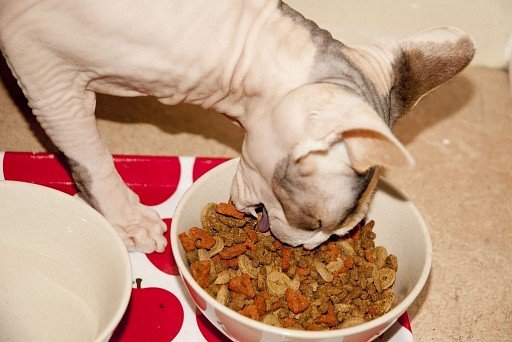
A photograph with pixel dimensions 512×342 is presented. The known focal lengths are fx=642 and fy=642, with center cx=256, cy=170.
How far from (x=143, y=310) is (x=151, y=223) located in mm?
166

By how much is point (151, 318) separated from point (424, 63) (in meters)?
0.58

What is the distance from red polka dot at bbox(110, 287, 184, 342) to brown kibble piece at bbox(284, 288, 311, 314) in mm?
203

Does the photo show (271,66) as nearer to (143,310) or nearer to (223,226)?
(223,226)

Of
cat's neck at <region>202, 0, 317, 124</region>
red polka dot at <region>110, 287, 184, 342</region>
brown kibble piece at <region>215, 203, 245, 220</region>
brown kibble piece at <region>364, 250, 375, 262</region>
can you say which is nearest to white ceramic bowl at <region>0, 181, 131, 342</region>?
red polka dot at <region>110, 287, 184, 342</region>

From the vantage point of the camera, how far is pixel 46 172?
48.7 inches

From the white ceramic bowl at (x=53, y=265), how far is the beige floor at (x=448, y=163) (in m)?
0.40

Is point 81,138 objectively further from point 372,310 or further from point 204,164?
point 372,310

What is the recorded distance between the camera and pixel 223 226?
105 centimetres

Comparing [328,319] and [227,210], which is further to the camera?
[227,210]

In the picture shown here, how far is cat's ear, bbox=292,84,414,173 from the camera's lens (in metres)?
0.71

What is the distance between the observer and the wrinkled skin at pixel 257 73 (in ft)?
2.66

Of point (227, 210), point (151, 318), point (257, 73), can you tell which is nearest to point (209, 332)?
point (151, 318)

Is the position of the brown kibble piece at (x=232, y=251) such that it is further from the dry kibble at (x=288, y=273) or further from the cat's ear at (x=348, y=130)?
the cat's ear at (x=348, y=130)

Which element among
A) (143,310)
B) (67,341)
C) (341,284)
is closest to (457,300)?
(341,284)
